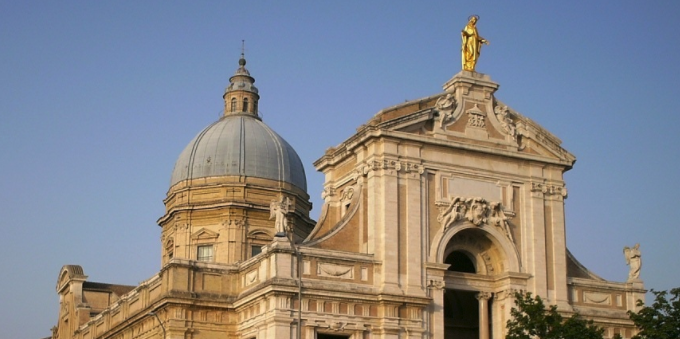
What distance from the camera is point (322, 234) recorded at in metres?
49.8

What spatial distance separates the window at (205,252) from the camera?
210 ft

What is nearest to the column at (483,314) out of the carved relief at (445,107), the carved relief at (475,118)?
the carved relief at (475,118)

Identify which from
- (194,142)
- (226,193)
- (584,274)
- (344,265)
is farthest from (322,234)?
(194,142)

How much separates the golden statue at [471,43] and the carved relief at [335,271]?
1150cm

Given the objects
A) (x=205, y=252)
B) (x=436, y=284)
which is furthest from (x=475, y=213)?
(x=205, y=252)

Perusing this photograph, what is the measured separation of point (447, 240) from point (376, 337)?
515 centimetres

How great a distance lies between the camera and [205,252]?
64.3 meters

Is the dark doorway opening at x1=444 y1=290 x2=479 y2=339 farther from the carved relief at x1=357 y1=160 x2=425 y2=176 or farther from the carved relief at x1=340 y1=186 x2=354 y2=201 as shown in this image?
the carved relief at x1=357 y1=160 x2=425 y2=176

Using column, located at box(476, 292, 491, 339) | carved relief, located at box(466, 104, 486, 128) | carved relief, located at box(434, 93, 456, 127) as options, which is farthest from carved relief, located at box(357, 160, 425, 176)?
column, located at box(476, 292, 491, 339)

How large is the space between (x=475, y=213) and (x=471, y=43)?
8.19 m

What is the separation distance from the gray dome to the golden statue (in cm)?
1856

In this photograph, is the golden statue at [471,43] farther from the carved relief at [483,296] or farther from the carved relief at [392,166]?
the carved relief at [483,296]

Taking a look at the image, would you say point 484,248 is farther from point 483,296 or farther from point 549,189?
point 549,189

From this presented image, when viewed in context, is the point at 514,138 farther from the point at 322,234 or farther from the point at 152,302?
the point at 152,302
